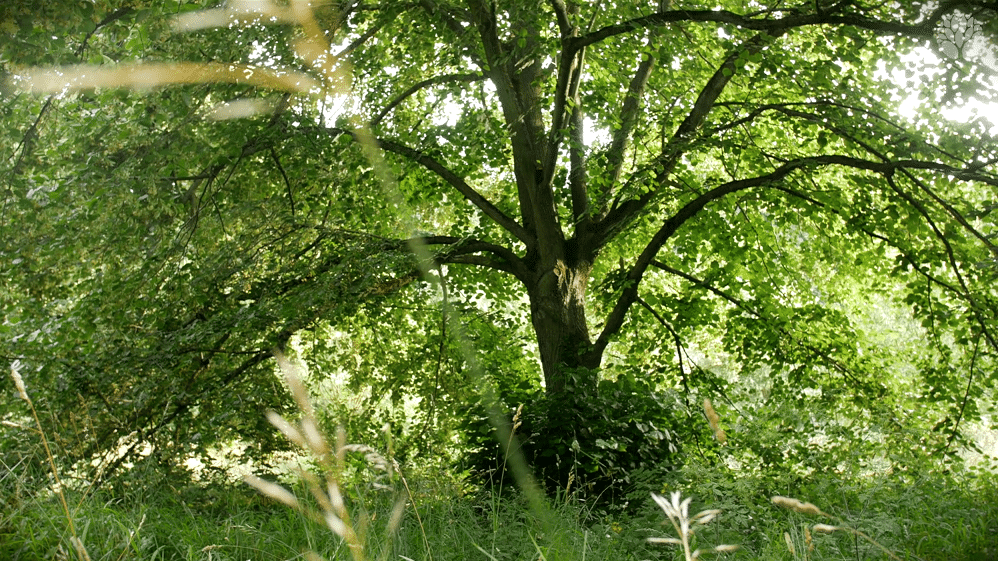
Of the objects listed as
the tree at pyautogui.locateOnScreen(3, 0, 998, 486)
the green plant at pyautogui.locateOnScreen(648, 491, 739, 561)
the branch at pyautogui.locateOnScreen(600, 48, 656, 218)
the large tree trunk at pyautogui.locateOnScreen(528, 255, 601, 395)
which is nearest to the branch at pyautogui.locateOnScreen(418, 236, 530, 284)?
the tree at pyautogui.locateOnScreen(3, 0, 998, 486)

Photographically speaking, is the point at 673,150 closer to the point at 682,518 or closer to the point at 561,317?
the point at 561,317

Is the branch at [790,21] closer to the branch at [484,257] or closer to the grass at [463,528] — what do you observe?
the branch at [484,257]

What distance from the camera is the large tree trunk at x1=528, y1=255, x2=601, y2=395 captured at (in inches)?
310

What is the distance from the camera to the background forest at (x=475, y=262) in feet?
14.9

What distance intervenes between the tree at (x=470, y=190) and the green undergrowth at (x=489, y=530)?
6.47 feet

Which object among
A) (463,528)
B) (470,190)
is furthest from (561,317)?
(463,528)

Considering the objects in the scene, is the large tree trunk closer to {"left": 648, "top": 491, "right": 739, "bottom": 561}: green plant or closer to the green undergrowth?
the green undergrowth

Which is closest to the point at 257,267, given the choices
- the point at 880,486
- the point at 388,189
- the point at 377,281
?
the point at 377,281

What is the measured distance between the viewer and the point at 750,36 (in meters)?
6.17

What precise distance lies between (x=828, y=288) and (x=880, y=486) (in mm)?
7151

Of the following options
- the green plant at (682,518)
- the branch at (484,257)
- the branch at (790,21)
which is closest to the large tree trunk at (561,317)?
the branch at (484,257)

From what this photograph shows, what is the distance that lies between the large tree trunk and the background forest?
0.03 metres

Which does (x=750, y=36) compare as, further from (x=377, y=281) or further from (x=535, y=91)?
(x=377, y=281)

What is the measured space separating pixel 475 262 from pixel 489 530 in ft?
16.7
